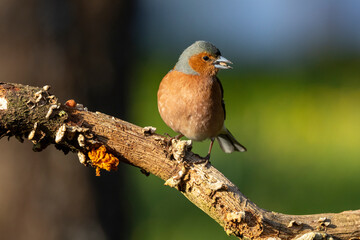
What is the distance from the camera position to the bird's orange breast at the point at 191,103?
4.04 m

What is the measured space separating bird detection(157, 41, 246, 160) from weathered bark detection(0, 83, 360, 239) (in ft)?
3.21

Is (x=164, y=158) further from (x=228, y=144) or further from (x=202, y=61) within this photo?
(x=228, y=144)

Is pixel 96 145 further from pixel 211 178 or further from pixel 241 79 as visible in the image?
pixel 241 79

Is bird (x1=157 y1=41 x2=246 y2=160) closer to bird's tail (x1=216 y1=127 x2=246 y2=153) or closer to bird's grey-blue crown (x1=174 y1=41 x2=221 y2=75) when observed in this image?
bird's grey-blue crown (x1=174 y1=41 x2=221 y2=75)

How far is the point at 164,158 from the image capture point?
301cm

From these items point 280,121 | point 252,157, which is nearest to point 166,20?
point 280,121

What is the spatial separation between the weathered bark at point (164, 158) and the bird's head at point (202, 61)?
4.19ft

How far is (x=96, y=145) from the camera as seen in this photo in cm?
289

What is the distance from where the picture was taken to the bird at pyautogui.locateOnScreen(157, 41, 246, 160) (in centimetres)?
404

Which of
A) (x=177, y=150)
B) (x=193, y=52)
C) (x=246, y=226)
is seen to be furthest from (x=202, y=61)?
(x=246, y=226)

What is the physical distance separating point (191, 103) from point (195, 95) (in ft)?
0.24

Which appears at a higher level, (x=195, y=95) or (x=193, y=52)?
(x=193, y=52)

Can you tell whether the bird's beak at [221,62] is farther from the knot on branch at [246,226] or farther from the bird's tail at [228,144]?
the knot on branch at [246,226]

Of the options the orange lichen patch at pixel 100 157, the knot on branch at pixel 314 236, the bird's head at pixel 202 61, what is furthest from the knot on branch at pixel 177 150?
the bird's head at pixel 202 61
